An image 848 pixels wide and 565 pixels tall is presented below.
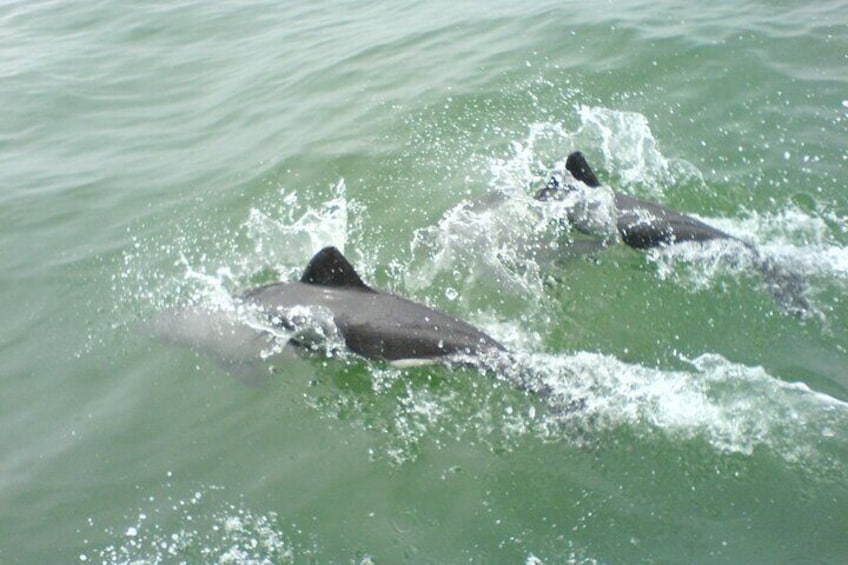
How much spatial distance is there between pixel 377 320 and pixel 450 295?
3.49 ft

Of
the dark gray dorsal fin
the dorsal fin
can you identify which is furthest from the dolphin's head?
the dorsal fin

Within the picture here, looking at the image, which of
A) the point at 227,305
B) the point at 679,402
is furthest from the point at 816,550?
the point at 227,305

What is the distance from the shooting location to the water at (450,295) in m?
Result: 4.98

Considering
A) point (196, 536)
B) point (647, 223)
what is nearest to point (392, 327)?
point (196, 536)

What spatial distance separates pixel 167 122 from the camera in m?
10.9

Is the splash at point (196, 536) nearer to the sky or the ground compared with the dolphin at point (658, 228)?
nearer to the ground

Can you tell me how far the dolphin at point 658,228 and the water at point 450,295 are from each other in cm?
12

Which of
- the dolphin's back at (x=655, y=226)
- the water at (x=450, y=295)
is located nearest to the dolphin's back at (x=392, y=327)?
the water at (x=450, y=295)

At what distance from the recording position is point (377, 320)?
19.7 ft

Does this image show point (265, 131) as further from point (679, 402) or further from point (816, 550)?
point (816, 550)

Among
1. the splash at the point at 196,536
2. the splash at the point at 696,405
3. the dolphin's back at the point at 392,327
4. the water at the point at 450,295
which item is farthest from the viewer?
the dolphin's back at the point at 392,327

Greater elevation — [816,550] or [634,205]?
[634,205]

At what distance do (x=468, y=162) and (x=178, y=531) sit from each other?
5.07 metres

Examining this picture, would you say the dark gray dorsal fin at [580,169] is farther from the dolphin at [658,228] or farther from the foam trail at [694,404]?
the foam trail at [694,404]
